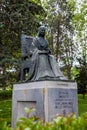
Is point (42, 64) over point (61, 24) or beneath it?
beneath

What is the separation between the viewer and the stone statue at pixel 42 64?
7750 mm

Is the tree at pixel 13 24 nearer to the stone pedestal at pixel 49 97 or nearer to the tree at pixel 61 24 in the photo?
the stone pedestal at pixel 49 97

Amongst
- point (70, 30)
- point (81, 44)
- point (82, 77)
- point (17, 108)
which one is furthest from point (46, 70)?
point (81, 44)

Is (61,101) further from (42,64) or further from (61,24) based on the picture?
(61,24)

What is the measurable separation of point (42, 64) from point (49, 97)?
1.13 metres

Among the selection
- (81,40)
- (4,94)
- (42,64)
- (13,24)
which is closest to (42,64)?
(42,64)

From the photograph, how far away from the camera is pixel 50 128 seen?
5.86 feet

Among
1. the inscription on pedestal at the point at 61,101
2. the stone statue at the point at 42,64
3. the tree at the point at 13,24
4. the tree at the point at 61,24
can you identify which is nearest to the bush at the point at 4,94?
the tree at the point at 61,24

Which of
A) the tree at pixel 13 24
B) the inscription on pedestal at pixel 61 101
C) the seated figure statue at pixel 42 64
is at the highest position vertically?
the tree at pixel 13 24

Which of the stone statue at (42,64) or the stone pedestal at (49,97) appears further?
the stone statue at (42,64)

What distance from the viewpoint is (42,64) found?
792 centimetres

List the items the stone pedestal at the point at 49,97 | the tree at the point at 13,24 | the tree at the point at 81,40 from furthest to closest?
the tree at the point at 81,40 < the tree at the point at 13,24 < the stone pedestal at the point at 49,97

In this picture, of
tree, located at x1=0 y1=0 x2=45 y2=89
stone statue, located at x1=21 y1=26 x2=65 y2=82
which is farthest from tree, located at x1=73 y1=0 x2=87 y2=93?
stone statue, located at x1=21 y1=26 x2=65 y2=82

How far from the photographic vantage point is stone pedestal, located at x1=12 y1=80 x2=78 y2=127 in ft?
23.4
